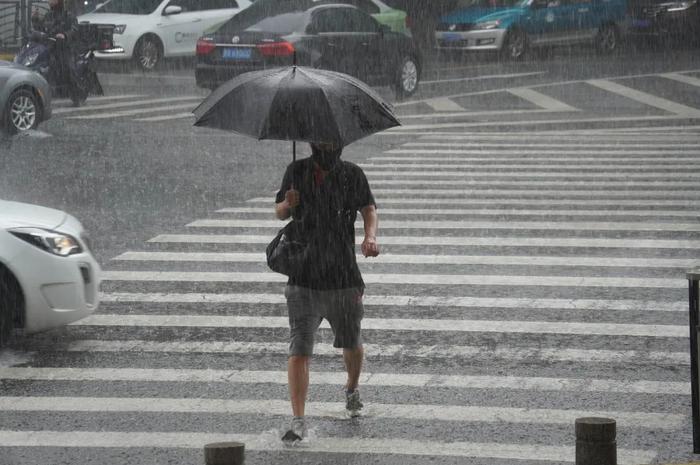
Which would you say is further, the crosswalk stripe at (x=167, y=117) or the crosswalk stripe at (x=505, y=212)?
the crosswalk stripe at (x=167, y=117)

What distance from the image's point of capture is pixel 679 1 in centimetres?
3388

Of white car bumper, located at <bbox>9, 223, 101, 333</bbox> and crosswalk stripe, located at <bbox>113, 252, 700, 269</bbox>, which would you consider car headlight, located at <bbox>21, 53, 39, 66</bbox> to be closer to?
crosswalk stripe, located at <bbox>113, 252, 700, 269</bbox>

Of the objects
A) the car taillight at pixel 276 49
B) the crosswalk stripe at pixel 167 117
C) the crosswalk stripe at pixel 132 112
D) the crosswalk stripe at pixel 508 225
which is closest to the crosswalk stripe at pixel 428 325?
the crosswalk stripe at pixel 508 225

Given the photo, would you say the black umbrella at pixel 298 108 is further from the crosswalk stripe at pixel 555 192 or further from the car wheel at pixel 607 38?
the car wheel at pixel 607 38

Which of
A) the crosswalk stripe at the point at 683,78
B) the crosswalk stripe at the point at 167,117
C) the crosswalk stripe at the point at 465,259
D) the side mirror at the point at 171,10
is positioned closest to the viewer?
the crosswalk stripe at the point at 465,259

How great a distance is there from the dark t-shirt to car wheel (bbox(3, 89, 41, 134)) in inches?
472

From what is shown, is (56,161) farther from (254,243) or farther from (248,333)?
(248,333)

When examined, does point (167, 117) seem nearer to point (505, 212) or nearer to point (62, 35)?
point (62, 35)

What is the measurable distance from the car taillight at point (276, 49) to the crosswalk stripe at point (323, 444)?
1541cm

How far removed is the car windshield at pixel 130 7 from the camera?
27781 mm

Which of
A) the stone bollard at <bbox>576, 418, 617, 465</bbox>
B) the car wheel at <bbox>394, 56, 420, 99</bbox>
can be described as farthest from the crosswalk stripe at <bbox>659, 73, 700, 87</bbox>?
the stone bollard at <bbox>576, 418, 617, 465</bbox>

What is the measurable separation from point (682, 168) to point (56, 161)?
7058 millimetres

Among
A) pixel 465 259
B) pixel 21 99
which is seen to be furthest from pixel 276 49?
pixel 465 259

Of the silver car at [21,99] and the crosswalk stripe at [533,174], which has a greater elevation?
the silver car at [21,99]
